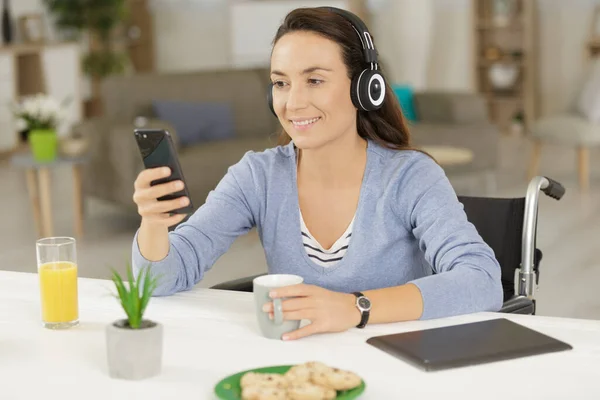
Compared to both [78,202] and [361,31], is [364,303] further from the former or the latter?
[78,202]

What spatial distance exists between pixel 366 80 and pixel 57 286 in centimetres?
68

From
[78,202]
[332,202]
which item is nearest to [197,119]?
[78,202]

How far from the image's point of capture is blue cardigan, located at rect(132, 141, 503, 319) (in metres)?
1.65

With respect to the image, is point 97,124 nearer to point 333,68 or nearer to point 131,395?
point 333,68

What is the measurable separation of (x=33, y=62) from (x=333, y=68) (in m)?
6.74

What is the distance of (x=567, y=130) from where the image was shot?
5879 mm

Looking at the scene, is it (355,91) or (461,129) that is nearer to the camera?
(355,91)

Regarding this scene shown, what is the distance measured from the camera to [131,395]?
1.18 m

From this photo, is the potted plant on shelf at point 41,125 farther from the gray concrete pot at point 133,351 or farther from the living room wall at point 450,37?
the living room wall at point 450,37

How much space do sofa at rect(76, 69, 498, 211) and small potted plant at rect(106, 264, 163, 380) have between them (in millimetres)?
3419

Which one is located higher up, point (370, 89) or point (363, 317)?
point (370, 89)

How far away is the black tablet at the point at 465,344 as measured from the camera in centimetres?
127

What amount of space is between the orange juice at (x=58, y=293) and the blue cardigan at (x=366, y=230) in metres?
0.18

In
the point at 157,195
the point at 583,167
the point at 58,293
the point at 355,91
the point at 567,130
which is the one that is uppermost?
the point at 355,91
